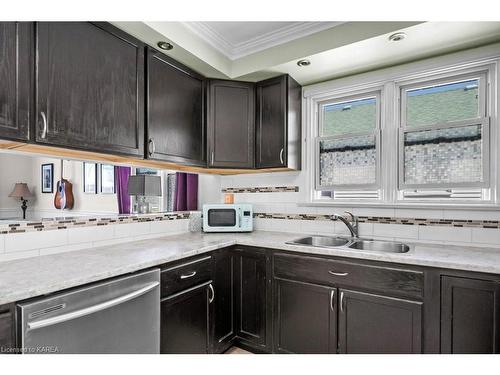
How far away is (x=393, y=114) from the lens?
2256 millimetres

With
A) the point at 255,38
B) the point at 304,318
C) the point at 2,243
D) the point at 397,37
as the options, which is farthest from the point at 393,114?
the point at 2,243

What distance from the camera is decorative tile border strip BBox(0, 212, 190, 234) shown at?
1531mm

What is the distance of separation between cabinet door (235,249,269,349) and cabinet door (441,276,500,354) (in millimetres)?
1086

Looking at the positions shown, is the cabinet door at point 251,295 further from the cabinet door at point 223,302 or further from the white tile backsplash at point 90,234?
the white tile backsplash at point 90,234

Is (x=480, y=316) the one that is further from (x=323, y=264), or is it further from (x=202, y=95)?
(x=202, y=95)

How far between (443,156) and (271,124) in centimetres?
135

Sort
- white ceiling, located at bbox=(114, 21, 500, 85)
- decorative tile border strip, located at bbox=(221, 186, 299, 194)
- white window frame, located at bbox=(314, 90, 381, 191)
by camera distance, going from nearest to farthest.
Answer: white ceiling, located at bbox=(114, 21, 500, 85)
white window frame, located at bbox=(314, 90, 381, 191)
decorative tile border strip, located at bbox=(221, 186, 299, 194)

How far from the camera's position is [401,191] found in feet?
7.30

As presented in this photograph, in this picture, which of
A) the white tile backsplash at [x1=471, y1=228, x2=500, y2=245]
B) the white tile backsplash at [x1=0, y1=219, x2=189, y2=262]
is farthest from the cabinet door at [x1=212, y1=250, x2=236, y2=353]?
the white tile backsplash at [x1=471, y1=228, x2=500, y2=245]

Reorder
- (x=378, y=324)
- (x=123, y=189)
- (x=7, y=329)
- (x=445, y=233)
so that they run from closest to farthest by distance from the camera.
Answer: (x=7, y=329) → (x=378, y=324) → (x=445, y=233) → (x=123, y=189)

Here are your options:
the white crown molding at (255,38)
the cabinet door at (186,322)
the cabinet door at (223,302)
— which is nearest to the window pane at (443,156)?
the white crown molding at (255,38)

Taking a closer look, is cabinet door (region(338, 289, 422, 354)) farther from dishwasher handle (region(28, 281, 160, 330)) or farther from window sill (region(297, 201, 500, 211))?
dishwasher handle (region(28, 281, 160, 330))

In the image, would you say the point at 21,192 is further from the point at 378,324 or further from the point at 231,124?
the point at 378,324

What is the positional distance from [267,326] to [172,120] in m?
1.69
